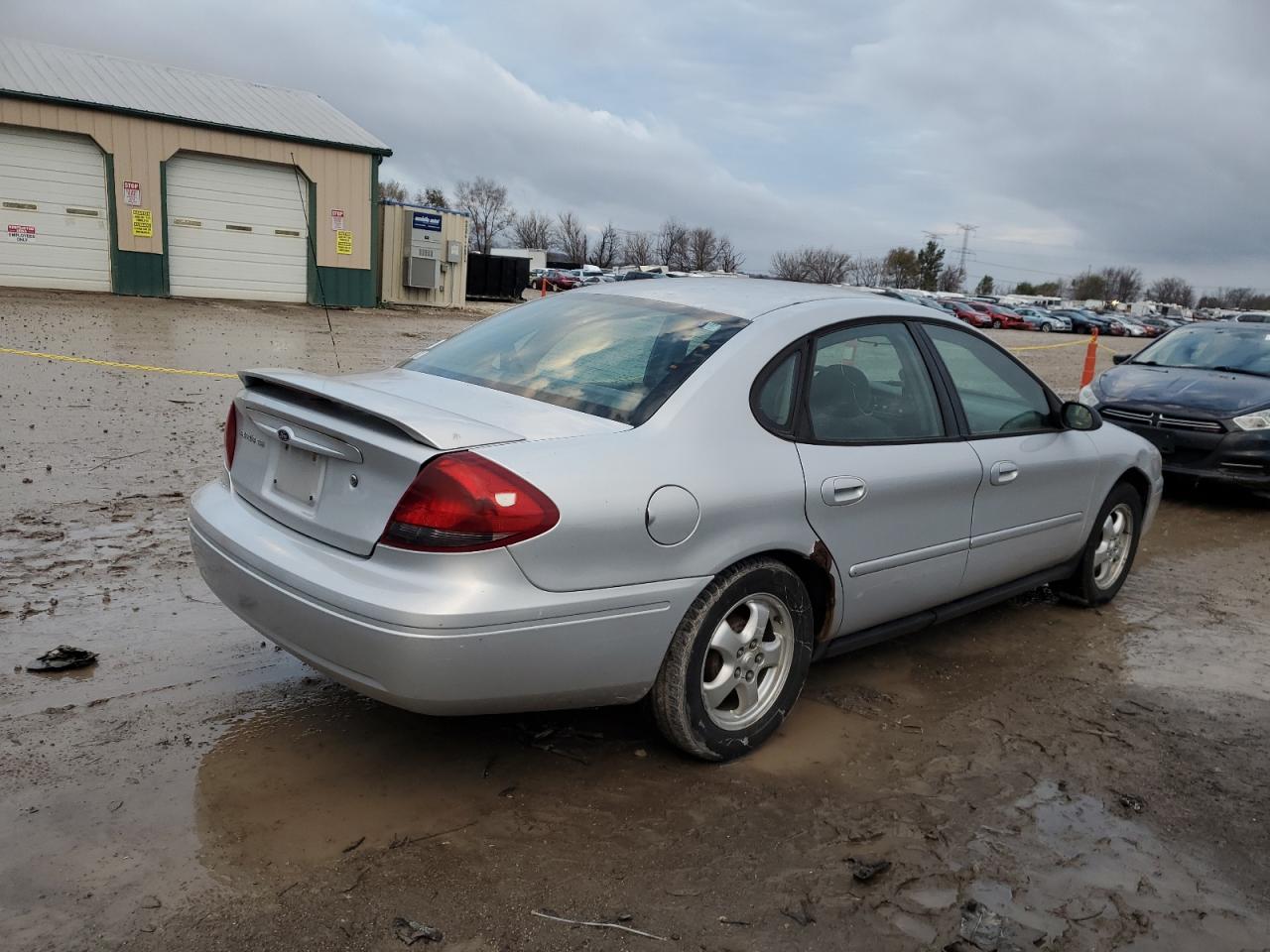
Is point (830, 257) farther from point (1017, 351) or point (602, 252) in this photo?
point (1017, 351)

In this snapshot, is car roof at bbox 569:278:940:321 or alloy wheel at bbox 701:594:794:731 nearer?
alloy wheel at bbox 701:594:794:731

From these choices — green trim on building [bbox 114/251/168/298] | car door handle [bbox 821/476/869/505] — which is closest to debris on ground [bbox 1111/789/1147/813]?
car door handle [bbox 821/476/869/505]

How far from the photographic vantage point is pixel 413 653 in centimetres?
269

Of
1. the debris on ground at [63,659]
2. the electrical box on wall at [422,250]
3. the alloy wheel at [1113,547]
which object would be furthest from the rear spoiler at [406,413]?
the electrical box on wall at [422,250]

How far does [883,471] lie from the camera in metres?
3.70

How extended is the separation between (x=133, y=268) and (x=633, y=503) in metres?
22.4

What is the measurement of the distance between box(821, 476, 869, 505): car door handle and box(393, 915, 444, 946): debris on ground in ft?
6.00

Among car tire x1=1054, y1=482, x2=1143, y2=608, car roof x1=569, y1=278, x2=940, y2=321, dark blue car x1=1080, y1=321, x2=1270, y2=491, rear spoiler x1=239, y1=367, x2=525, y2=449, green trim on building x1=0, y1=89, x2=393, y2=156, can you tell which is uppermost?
green trim on building x1=0, y1=89, x2=393, y2=156

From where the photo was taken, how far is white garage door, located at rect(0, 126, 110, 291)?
813 inches

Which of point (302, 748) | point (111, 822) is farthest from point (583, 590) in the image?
point (111, 822)

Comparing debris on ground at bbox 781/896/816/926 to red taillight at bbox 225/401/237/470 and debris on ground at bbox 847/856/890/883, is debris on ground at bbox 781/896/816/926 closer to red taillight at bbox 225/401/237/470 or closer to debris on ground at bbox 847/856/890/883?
debris on ground at bbox 847/856/890/883

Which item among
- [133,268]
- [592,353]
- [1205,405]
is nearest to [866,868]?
[592,353]

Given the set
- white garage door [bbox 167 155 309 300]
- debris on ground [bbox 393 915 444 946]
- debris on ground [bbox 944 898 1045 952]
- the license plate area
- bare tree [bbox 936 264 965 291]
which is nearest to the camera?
debris on ground [bbox 393 915 444 946]

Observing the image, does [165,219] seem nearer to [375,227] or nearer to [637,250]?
[375,227]
